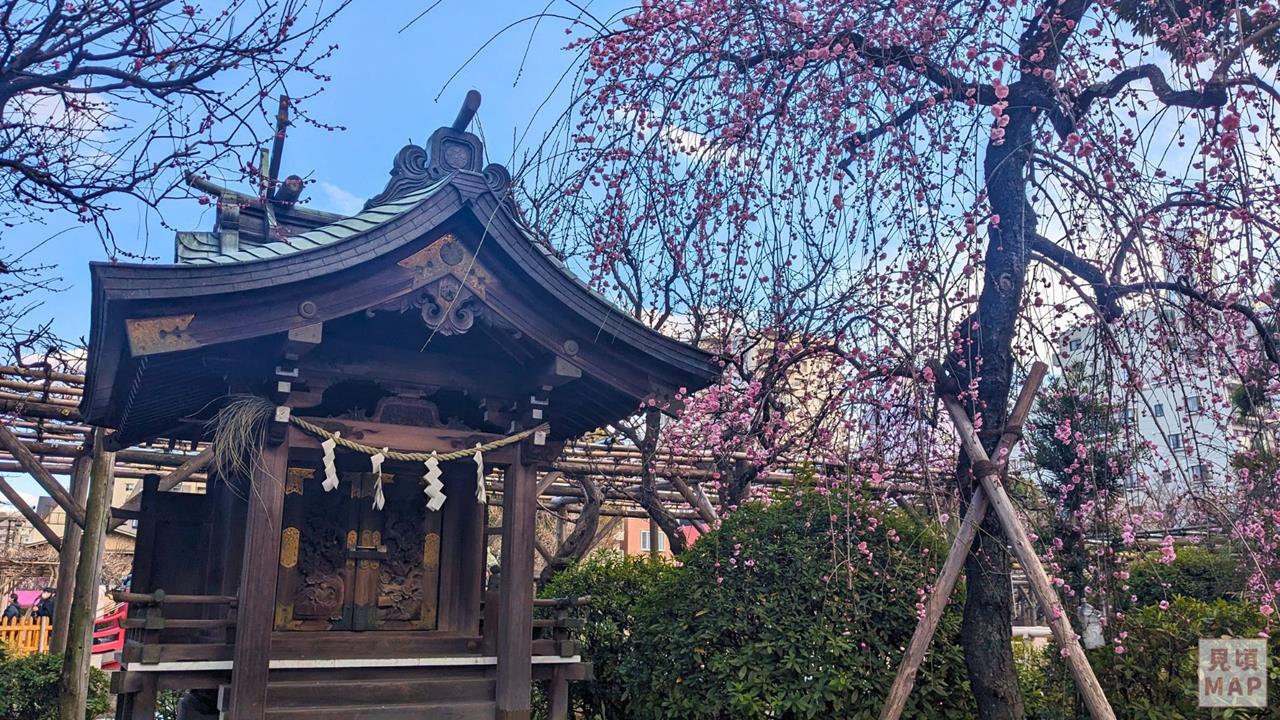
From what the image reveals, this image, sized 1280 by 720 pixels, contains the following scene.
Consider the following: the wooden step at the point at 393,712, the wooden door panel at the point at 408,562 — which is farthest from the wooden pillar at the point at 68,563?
the wooden step at the point at 393,712

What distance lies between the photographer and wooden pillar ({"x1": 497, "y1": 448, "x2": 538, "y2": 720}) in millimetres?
6207

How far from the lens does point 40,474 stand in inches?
428

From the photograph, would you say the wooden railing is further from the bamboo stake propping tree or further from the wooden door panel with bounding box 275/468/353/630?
the bamboo stake propping tree

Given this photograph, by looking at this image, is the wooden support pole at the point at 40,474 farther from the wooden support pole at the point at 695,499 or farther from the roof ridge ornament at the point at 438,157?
the wooden support pole at the point at 695,499

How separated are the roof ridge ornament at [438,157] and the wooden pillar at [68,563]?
778cm

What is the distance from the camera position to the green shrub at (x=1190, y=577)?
1288 centimetres

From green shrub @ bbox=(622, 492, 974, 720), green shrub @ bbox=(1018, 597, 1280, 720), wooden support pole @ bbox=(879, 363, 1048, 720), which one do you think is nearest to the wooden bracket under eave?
green shrub @ bbox=(622, 492, 974, 720)

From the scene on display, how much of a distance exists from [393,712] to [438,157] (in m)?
3.90

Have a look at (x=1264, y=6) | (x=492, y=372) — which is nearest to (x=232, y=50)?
(x=492, y=372)

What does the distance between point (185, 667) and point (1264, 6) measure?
6819 millimetres

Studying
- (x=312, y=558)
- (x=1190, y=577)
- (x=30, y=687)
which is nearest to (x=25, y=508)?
(x=30, y=687)

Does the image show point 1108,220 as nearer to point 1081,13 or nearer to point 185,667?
point 1081,13

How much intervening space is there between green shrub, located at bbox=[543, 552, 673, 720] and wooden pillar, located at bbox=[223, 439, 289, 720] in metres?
3.58

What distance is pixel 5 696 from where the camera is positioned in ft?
32.9
